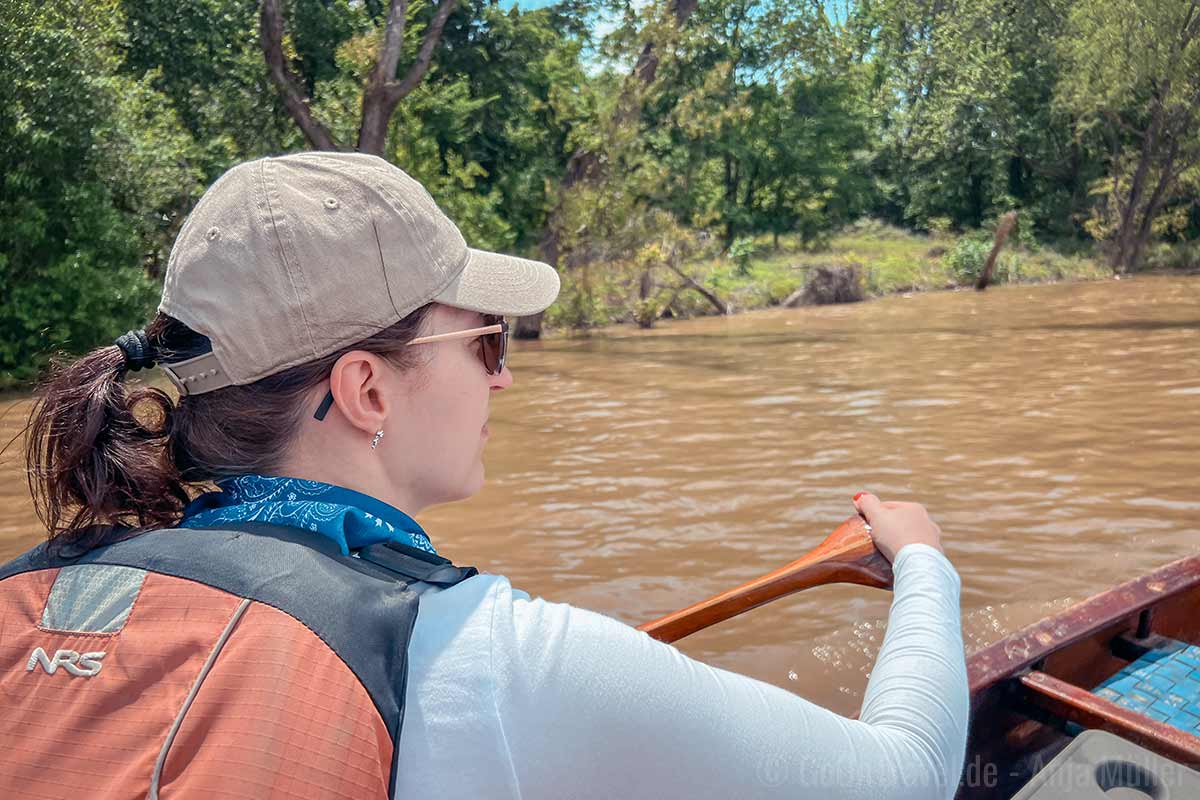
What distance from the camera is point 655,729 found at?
2.88ft

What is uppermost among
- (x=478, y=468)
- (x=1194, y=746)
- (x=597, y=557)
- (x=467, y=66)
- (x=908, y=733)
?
(x=467, y=66)

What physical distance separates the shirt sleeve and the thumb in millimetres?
534

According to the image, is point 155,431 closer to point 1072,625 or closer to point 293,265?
point 293,265

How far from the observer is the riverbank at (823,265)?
1675 centimetres

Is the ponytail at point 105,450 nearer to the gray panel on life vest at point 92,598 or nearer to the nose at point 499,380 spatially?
the gray panel on life vest at point 92,598

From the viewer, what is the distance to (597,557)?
16.6ft

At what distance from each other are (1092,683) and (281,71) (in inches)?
484

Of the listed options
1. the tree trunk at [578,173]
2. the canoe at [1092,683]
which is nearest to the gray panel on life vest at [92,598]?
the canoe at [1092,683]

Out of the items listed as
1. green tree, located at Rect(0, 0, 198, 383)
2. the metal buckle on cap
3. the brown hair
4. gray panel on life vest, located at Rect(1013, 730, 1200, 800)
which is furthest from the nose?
green tree, located at Rect(0, 0, 198, 383)

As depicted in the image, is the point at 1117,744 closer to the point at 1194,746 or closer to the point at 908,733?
the point at 1194,746

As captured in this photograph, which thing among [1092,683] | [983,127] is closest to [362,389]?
[1092,683]

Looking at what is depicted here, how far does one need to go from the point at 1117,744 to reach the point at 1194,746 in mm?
520

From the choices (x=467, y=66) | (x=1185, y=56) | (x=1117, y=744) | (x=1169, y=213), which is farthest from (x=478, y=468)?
(x=1169, y=213)

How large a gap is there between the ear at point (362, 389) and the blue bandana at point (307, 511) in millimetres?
87
